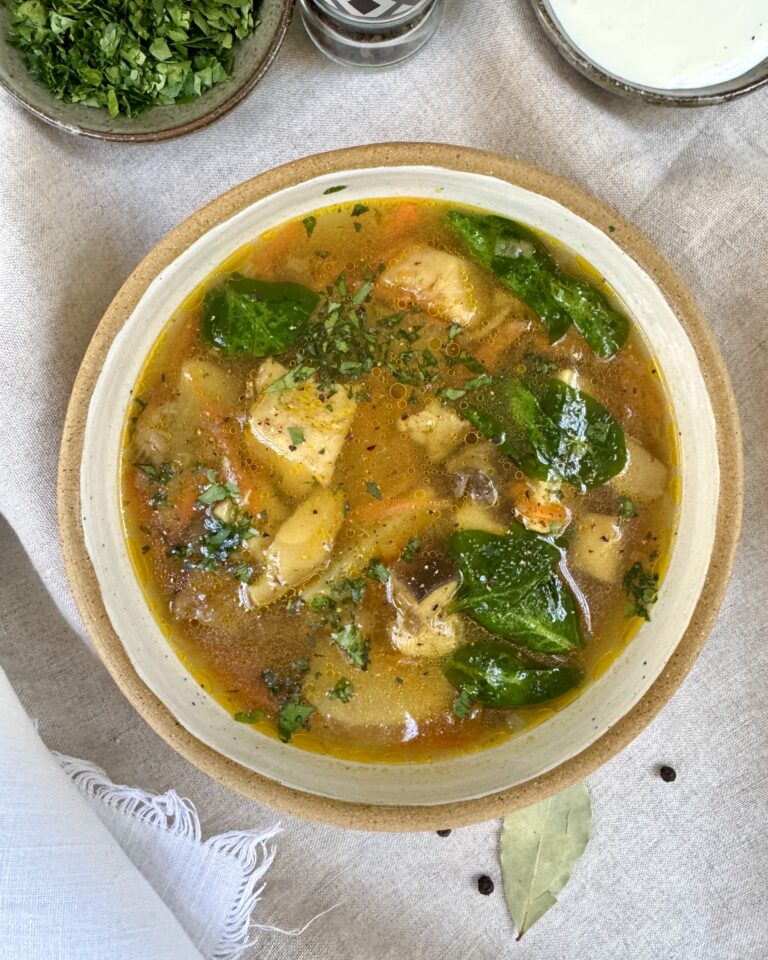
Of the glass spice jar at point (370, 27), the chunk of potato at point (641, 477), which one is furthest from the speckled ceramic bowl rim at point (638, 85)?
the chunk of potato at point (641, 477)

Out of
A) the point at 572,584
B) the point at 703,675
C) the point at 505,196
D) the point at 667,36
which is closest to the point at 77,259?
the point at 505,196

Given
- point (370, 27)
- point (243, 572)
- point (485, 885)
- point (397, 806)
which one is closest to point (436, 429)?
point (243, 572)

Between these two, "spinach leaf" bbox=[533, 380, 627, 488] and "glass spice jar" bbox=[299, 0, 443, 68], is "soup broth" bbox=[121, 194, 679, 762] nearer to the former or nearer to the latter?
"spinach leaf" bbox=[533, 380, 627, 488]

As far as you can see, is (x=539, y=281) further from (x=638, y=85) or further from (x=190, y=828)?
(x=190, y=828)

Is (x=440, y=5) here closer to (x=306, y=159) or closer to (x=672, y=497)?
(x=306, y=159)

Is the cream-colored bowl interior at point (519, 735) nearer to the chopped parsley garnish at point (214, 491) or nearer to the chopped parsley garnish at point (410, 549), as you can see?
the chopped parsley garnish at point (214, 491)
